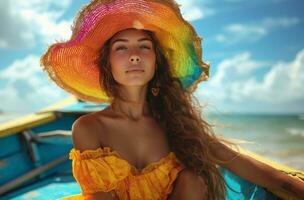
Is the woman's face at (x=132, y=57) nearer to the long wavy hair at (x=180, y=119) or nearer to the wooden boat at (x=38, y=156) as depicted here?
the long wavy hair at (x=180, y=119)

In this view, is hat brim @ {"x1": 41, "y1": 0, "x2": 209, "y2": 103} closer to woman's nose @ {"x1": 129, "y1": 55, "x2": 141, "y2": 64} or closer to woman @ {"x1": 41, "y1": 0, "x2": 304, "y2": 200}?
woman @ {"x1": 41, "y1": 0, "x2": 304, "y2": 200}

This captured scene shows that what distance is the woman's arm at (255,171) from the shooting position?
1.90m

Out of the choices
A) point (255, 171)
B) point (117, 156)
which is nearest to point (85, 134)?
point (117, 156)

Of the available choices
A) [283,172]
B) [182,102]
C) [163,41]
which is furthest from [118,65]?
[283,172]

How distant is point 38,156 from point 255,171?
79.0 inches

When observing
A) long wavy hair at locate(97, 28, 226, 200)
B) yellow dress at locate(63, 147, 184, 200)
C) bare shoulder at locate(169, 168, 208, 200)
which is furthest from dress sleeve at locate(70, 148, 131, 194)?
long wavy hair at locate(97, 28, 226, 200)

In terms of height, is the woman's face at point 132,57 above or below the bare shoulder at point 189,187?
above

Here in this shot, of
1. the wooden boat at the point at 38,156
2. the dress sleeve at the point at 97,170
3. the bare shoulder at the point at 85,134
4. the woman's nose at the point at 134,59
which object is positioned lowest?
A: the wooden boat at the point at 38,156

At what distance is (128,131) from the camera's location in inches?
78.9

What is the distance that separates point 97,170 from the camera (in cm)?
172

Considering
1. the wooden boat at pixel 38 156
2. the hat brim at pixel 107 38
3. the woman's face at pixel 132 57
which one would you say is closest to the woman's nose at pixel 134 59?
the woman's face at pixel 132 57

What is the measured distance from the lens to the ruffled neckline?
1751 millimetres

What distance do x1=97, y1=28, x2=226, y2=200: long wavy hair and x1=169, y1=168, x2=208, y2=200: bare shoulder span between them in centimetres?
7

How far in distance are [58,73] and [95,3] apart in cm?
49
